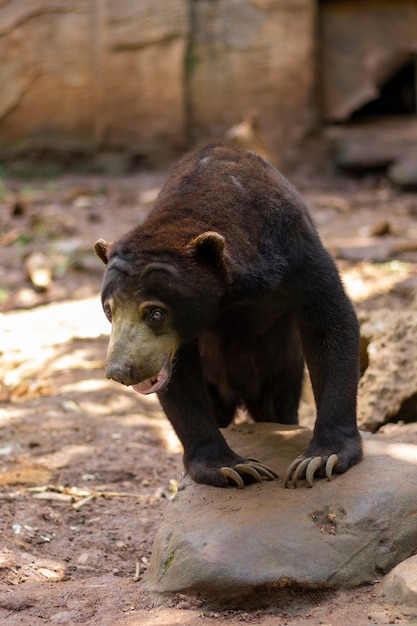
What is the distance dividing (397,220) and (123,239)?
7720 millimetres

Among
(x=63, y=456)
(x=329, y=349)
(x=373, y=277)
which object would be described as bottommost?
(x=373, y=277)

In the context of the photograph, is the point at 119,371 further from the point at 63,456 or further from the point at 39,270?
the point at 39,270

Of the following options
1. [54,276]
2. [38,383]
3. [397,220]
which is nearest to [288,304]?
[38,383]

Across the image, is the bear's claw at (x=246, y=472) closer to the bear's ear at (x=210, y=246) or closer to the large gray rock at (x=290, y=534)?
the large gray rock at (x=290, y=534)

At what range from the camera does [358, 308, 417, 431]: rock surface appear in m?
5.96

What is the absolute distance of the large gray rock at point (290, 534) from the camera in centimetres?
375

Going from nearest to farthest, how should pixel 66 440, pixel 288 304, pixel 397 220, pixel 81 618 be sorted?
1. pixel 81 618
2. pixel 288 304
3. pixel 66 440
4. pixel 397 220

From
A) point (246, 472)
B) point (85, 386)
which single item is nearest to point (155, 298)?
point (246, 472)

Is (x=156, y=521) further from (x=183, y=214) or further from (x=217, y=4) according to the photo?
(x=217, y=4)

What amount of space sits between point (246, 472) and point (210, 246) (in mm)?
1074

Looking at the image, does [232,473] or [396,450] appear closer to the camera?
[232,473]

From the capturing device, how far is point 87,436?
6.26 metres

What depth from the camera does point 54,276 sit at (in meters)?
9.80

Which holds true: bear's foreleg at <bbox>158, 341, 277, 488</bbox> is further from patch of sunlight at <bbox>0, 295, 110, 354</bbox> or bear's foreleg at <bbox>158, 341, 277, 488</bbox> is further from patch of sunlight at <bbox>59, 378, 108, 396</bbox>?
patch of sunlight at <bbox>0, 295, 110, 354</bbox>
